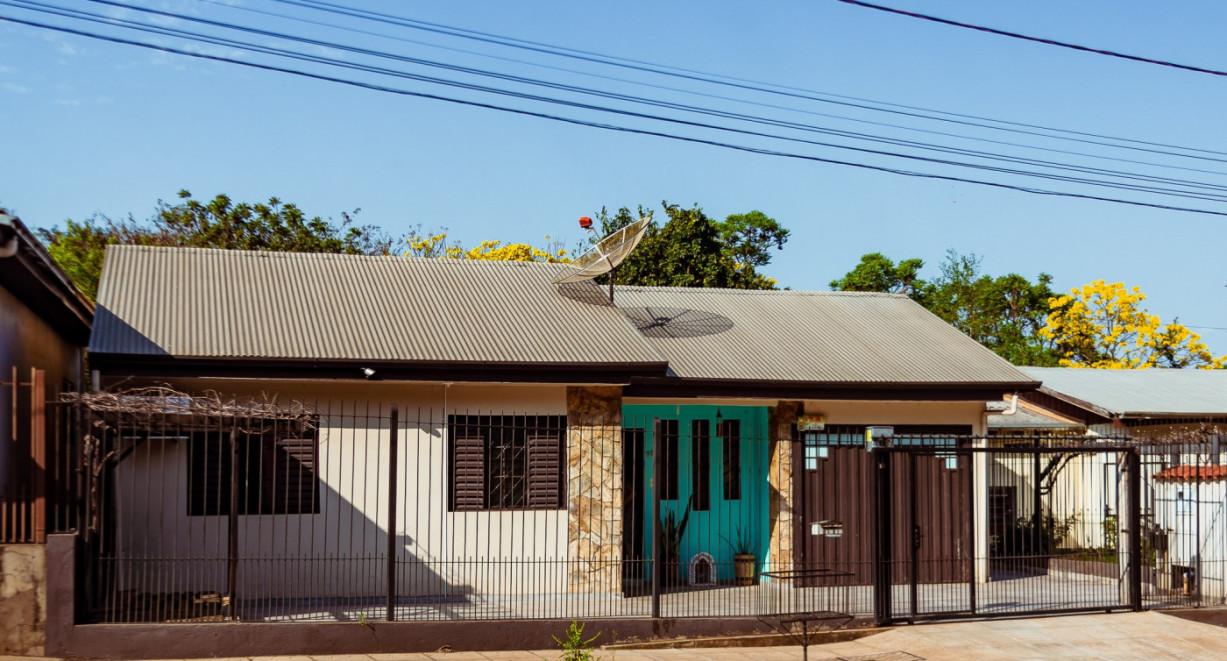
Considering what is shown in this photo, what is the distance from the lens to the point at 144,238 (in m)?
31.9

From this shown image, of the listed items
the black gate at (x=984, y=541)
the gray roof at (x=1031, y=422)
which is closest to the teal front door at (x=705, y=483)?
the black gate at (x=984, y=541)

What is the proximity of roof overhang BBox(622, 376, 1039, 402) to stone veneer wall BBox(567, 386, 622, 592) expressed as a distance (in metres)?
0.60

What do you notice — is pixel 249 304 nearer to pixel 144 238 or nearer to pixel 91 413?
pixel 91 413

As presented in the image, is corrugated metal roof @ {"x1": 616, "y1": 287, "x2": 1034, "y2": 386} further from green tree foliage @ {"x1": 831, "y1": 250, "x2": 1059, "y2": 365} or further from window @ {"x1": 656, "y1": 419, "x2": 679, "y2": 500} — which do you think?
green tree foliage @ {"x1": 831, "y1": 250, "x2": 1059, "y2": 365}

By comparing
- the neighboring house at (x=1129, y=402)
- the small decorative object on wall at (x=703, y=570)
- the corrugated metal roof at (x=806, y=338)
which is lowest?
the small decorative object on wall at (x=703, y=570)

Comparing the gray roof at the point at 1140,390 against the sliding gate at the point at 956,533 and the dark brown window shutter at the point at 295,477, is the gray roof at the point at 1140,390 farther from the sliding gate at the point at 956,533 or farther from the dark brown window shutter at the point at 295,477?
the dark brown window shutter at the point at 295,477

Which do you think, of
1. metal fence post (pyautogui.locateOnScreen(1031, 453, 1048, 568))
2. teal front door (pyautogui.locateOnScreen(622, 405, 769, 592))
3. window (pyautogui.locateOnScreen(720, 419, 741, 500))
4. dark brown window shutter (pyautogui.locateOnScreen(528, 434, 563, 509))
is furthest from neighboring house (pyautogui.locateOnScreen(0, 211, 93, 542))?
metal fence post (pyautogui.locateOnScreen(1031, 453, 1048, 568))

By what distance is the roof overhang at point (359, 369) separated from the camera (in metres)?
12.6

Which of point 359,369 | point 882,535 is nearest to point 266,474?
point 359,369

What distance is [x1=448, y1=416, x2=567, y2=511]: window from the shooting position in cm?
1401

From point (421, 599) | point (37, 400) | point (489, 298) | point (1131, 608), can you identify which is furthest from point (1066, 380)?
point (37, 400)

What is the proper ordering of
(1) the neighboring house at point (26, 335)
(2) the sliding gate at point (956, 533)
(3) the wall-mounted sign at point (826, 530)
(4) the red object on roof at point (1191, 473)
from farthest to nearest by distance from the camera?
(3) the wall-mounted sign at point (826, 530)
(4) the red object on roof at point (1191, 473)
(2) the sliding gate at point (956, 533)
(1) the neighboring house at point (26, 335)

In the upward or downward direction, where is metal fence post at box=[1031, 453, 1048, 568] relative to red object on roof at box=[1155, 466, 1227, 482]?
downward

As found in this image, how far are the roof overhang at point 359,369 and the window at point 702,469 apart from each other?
2707 mm
